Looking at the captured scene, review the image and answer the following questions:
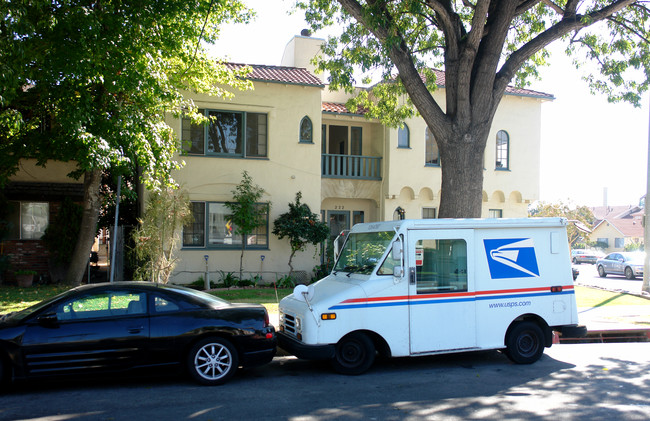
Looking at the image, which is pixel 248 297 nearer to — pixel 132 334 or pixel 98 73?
pixel 98 73

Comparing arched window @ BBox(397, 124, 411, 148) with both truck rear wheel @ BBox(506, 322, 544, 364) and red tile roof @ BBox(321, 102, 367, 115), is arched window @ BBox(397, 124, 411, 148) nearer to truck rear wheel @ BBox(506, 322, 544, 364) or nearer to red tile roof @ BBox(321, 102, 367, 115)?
red tile roof @ BBox(321, 102, 367, 115)

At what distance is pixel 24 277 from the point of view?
635 inches

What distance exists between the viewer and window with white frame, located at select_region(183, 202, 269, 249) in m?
17.3

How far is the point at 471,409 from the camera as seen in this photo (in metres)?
6.04

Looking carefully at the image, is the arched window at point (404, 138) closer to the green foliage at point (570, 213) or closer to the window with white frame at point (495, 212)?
the window with white frame at point (495, 212)

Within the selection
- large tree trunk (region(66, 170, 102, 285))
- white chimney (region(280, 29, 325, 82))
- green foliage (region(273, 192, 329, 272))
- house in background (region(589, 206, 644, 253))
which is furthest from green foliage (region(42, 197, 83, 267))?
house in background (region(589, 206, 644, 253))

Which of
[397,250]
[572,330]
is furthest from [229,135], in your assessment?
[572,330]

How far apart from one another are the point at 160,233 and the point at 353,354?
28.2 ft

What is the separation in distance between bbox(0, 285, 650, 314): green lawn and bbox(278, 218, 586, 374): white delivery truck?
422cm

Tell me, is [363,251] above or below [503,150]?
below

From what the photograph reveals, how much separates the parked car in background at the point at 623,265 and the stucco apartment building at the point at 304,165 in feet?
34.4

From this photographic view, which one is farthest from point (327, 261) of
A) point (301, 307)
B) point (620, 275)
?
point (620, 275)

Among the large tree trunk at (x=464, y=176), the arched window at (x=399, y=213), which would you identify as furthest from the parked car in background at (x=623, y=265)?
the large tree trunk at (x=464, y=176)

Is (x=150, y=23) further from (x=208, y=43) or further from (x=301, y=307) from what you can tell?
(x=301, y=307)
